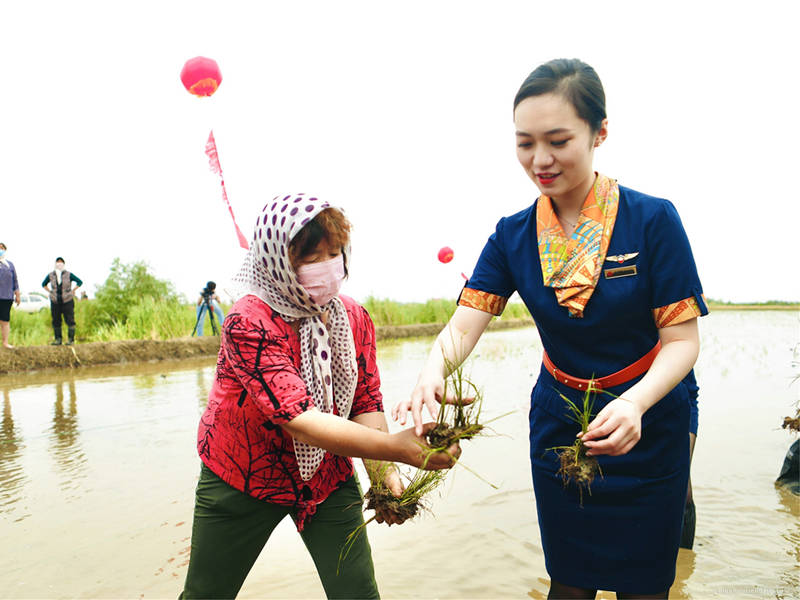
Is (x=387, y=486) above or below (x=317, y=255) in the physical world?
below

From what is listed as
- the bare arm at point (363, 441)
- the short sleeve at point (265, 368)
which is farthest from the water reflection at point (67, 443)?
the bare arm at point (363, 441)

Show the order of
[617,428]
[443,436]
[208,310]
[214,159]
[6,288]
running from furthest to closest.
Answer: [208,310]
[6,288]
[214,159]
[443,436]
[617,428]

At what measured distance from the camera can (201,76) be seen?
16.8 feet

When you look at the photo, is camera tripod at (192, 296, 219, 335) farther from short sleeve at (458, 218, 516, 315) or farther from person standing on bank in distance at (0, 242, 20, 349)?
short sleeve at (458, 218, 516, 315)

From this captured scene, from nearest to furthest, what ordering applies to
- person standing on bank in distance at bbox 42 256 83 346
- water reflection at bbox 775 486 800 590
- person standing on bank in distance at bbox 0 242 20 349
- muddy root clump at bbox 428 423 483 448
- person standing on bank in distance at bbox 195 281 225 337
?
muddy root clump at bbox 428 423 483 448, water reflection at bbox 775 486 800 590, person standing on bank in distance at bbox 0 242 20 349, person standing on bank in distance at bbox 42 256 83 346, person standing on bank in distance at bbox 195 281 225 337

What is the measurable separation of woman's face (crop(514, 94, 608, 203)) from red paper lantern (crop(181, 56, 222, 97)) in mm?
4302

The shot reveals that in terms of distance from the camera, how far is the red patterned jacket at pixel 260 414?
1.54m

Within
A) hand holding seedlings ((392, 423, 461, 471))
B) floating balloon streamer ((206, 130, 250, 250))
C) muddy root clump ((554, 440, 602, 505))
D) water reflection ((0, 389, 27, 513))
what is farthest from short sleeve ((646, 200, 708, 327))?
water reflection ((0, 389, 27, 513))

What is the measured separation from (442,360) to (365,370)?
1.13ft

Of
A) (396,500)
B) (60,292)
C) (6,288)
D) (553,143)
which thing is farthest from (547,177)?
(60,292)

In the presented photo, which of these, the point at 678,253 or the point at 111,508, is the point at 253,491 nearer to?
the point at 678,253

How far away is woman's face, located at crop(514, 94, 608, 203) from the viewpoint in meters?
1.50

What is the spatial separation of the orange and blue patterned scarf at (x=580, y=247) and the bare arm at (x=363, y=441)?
0.53 metres

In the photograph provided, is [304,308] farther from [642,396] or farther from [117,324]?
[117,324]
